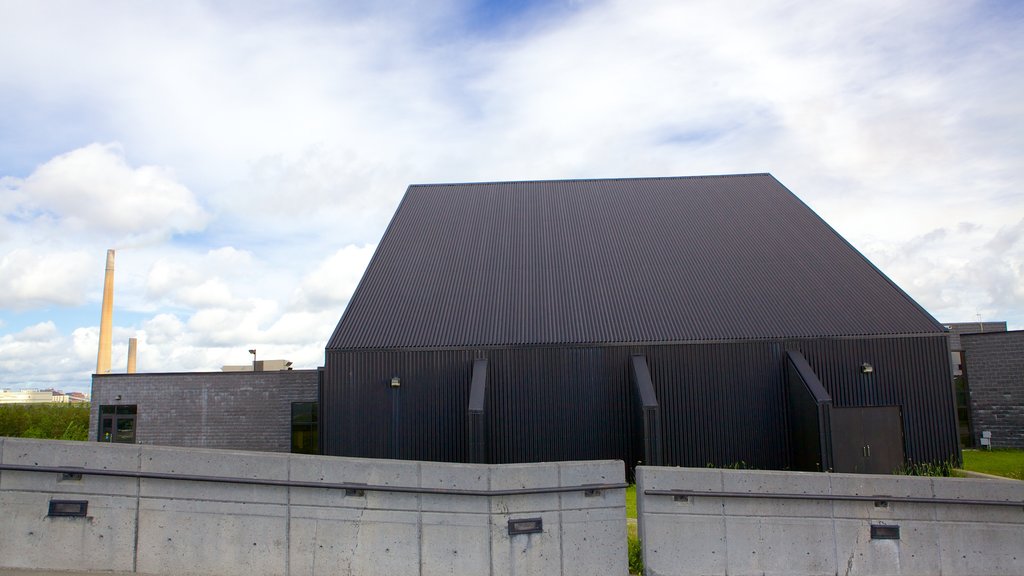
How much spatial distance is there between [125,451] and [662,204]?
22.4 m

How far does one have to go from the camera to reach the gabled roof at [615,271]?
20.8 meters

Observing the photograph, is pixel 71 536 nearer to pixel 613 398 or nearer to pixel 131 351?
pixel 613 398

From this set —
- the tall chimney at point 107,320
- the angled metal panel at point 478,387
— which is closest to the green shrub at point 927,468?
the angled metal panel at point 478,387

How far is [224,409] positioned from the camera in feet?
89.5

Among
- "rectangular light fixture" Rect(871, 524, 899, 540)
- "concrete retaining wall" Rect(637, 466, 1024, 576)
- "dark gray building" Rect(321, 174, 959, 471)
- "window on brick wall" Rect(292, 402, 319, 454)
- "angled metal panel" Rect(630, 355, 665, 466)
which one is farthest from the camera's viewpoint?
"window on brick wall" Rect(292, 402, 319, 454)

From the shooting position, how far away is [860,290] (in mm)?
22578

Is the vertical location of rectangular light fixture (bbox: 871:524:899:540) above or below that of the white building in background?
below

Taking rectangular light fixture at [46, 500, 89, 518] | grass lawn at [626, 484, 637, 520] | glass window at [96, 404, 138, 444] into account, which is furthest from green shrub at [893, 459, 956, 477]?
glass window at [96, 404, 138, 444]

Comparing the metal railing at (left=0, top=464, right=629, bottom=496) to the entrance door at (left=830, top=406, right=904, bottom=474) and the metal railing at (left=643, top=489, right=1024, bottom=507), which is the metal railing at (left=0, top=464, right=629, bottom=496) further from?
the entrance door at (left=830, top=406, right=904, bottom=474)

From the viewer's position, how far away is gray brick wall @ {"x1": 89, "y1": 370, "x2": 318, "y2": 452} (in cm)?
2717

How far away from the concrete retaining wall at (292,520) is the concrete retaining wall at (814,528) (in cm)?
75

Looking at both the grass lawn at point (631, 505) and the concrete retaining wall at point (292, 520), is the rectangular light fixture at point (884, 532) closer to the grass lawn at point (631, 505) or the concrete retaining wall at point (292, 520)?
the concrete retaining wall at point (292, 520)

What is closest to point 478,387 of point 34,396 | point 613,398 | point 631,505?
point 613,398

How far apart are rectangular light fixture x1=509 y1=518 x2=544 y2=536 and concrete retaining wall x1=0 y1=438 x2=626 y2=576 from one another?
72 millimetres
